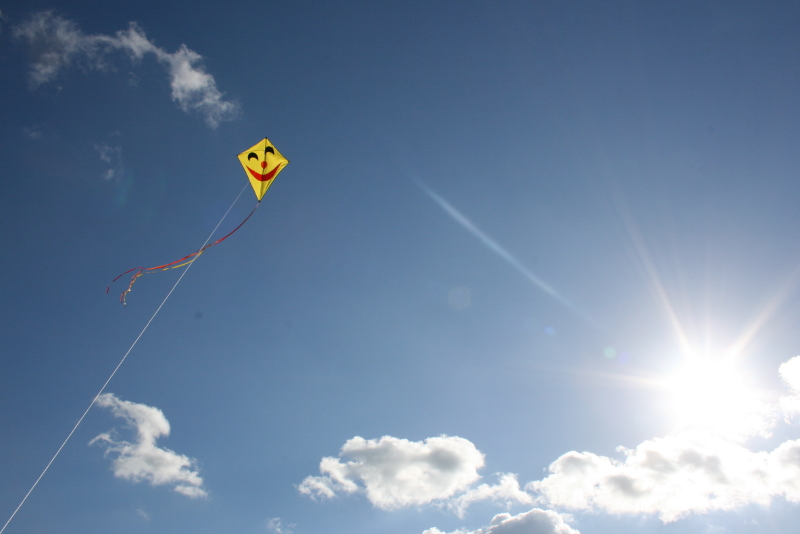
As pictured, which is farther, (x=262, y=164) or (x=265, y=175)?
(x=265, y=175)

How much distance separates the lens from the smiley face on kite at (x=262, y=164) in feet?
57.0

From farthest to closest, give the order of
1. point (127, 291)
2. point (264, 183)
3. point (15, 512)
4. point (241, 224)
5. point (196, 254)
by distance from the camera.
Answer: point (264, 183) → point (241, 224) → point (196, 254) → point (127, 291) → point (15, 512)

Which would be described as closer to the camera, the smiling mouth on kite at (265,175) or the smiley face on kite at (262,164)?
the smiley face on kite at (262,164)

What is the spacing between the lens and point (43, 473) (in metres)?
11.2

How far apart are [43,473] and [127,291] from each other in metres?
5.62

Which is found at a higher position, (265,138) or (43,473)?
(265,138)

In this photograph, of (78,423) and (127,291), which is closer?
(78,423)

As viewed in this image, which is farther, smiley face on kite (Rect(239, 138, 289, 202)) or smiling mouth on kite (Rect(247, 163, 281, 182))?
smiling mouth on kite (Rect(247, 163, 281, 182))

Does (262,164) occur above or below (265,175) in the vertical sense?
above

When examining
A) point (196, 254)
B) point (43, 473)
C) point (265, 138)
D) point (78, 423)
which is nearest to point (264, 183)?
point (265, 138)

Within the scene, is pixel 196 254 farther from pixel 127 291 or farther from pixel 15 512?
pixel 15 512

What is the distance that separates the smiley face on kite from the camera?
57.0 ft

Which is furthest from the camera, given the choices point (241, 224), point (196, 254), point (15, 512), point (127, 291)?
point (241, 224)

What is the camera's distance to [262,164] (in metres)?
17.7
